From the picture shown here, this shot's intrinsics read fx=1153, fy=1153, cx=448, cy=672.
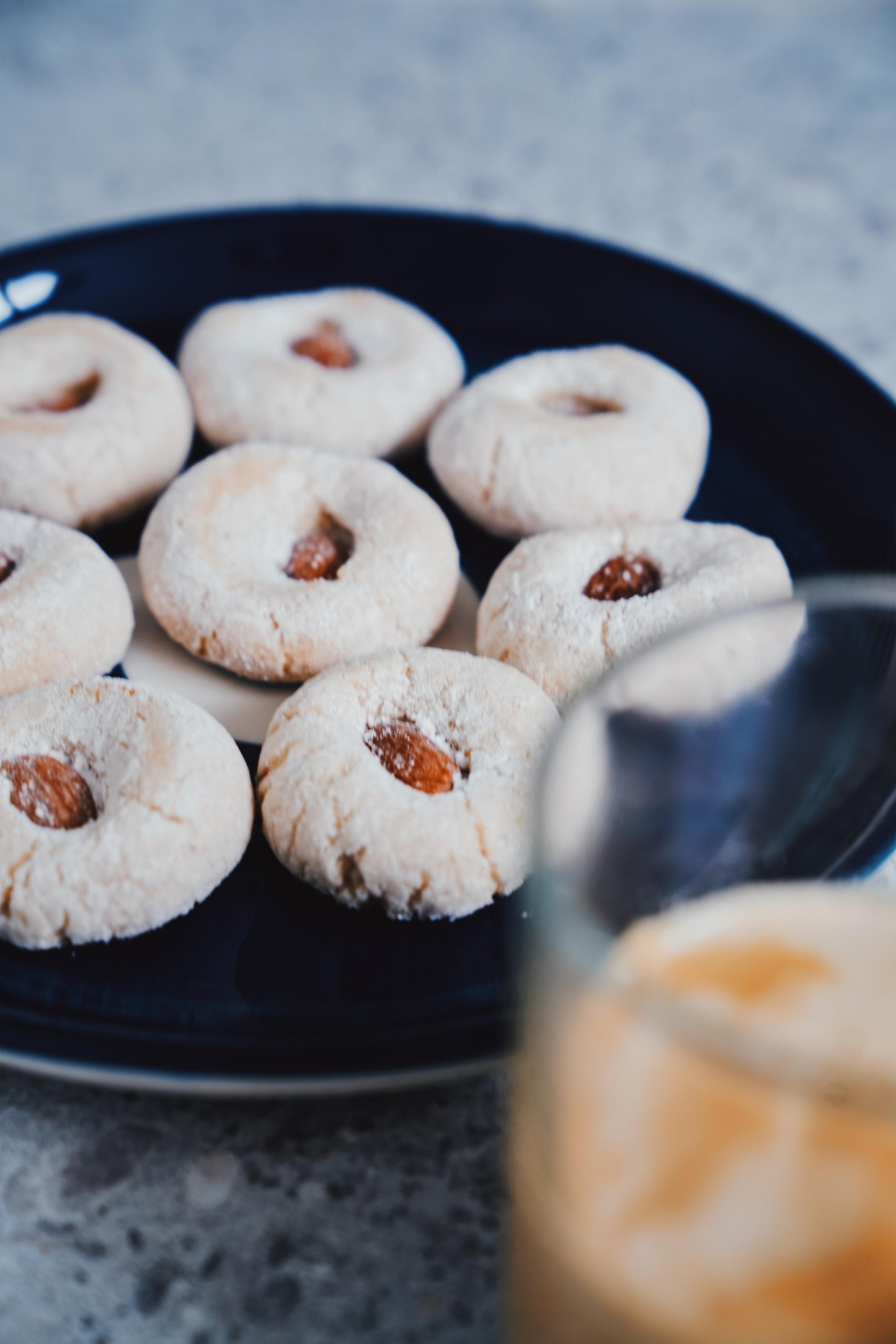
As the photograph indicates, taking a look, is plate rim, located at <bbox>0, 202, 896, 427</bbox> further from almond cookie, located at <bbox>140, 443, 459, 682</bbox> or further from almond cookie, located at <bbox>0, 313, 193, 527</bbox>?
almond cookie, located at <bbox>140, 443, 459, 682</bbox>

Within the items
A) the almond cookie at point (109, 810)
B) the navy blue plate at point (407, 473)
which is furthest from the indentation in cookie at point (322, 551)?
the almond cookie at point (109, 810)

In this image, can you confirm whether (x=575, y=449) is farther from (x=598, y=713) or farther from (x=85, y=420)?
(x=598, y=713)

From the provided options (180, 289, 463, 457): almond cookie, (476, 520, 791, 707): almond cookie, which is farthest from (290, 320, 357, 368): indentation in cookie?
(476, 520, 791, 707): almond cookie

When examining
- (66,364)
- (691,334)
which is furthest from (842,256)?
(66,364)

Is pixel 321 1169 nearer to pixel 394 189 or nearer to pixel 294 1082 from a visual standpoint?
pixel 294 1082

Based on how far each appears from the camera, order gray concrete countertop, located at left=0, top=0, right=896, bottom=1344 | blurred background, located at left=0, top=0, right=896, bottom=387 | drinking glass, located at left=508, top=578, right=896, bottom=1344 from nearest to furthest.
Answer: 1. drinking glass, located at left=508, top=578, right=896, bottom=1344
2. gray concrete countertop, located at left=0, top=0, right=896, bottom=1344
3. blurred background, located at left=0, top=0, right=896, bottom=387

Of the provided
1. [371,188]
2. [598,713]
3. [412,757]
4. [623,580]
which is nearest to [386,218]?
[371,188]
